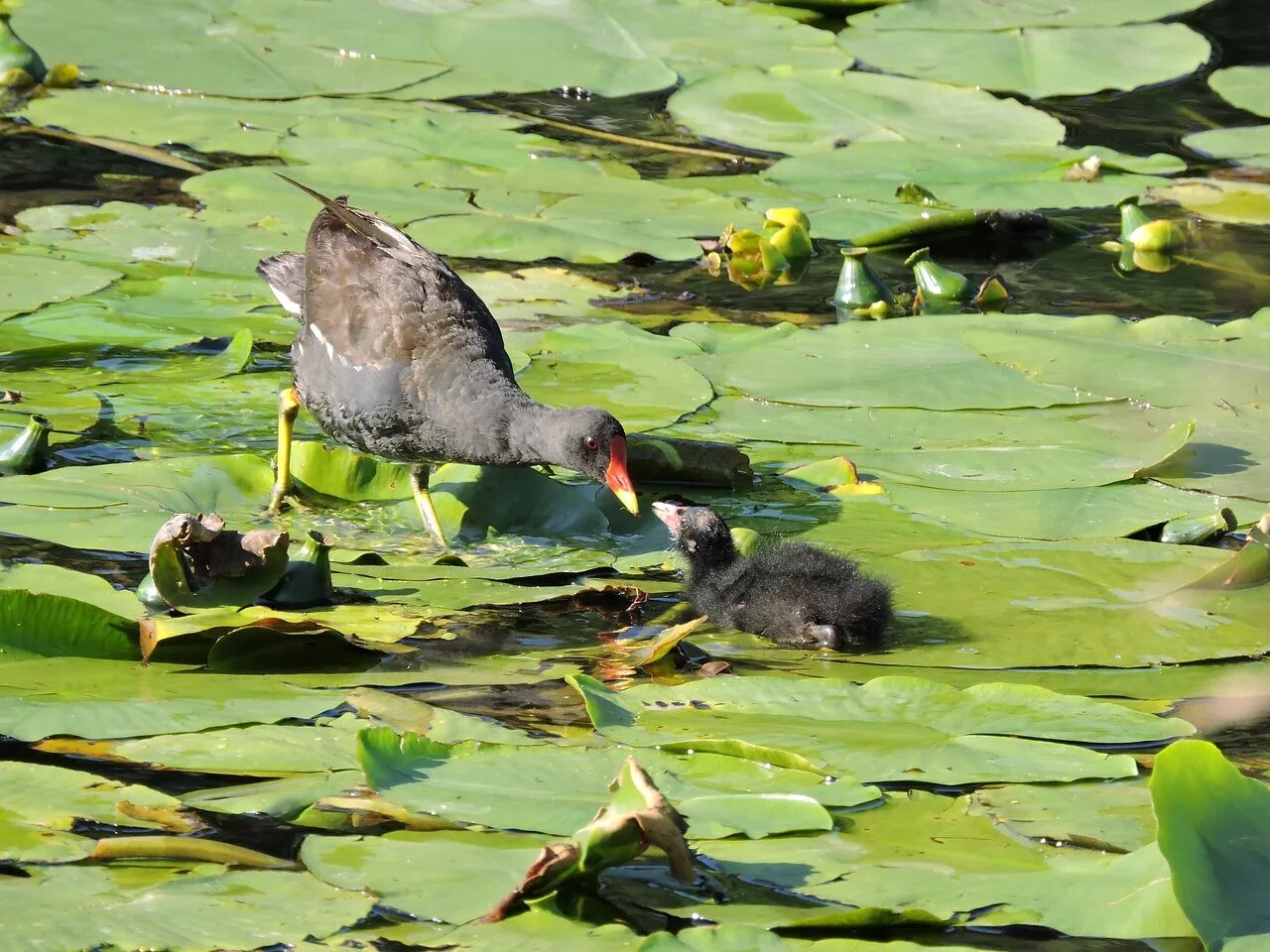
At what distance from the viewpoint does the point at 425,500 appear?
463 cm

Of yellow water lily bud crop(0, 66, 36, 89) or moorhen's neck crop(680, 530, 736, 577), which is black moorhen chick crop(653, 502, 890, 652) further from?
yellow water lily bud crop(0, 66, 36, 89)

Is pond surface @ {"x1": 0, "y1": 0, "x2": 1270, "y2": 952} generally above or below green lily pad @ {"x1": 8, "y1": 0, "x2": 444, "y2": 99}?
below

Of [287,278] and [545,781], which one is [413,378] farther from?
[545,781]

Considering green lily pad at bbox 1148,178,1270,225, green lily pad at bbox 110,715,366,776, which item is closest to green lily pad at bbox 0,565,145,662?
green lily pad at bbox 110,715,366,776

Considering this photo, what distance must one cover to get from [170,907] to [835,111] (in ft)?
23.1

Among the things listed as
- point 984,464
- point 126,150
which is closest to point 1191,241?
point 984,464

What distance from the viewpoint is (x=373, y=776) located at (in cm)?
276

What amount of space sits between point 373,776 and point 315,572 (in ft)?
3.93

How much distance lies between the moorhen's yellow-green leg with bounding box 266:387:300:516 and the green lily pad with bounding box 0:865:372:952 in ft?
7.11

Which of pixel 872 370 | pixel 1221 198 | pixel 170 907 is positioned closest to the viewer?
pixel 170 907

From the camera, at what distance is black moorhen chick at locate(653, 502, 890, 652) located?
12.9ft

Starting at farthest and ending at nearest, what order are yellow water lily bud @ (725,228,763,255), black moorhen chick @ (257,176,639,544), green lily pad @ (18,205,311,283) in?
yellow water lily bud @ (725,228,763,255) < green lily pad @ (18,205,311,283) < black moorhen chick @ (257,176,639,544)

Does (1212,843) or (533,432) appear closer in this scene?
(1212,843)

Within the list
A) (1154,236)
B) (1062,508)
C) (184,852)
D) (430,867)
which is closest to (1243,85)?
(1154,236)
